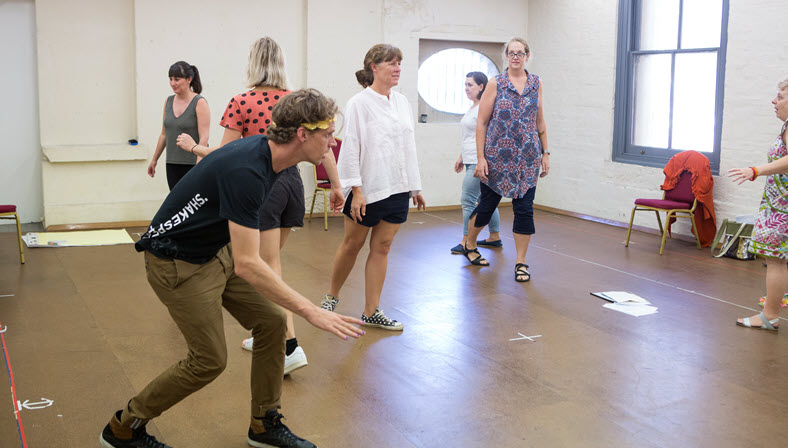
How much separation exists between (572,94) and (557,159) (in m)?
0.81

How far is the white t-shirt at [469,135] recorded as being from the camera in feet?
21.6

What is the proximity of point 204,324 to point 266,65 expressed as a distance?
167 centimetres

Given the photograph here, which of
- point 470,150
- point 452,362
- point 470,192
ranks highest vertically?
point 470,150

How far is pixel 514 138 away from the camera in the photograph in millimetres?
5641

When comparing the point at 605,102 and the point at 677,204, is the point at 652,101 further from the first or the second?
the point at 677,204

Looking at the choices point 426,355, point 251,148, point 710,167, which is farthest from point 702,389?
point 710,167

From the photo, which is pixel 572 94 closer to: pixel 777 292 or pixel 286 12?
pixel 286 12

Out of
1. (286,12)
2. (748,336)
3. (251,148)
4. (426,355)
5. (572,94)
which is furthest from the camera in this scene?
(572,94)

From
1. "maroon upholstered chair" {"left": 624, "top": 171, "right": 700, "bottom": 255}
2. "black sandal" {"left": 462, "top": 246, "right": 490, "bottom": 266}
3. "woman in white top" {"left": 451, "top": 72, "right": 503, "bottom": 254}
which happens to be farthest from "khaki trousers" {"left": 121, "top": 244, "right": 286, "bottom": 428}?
"maroon upholstered chair" {"left": 624, "top": 171, "right": 700, "bottom": 255}

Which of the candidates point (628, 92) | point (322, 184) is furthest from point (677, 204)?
point (322, 184)

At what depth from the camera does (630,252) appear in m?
6.92

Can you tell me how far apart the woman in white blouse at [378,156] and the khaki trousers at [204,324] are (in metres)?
1.47

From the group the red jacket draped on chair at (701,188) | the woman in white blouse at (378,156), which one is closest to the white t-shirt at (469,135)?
the red jacket draped on chair at (701,188)

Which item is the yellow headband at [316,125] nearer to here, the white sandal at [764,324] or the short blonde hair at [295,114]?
the short blonde hair at [295,114]
